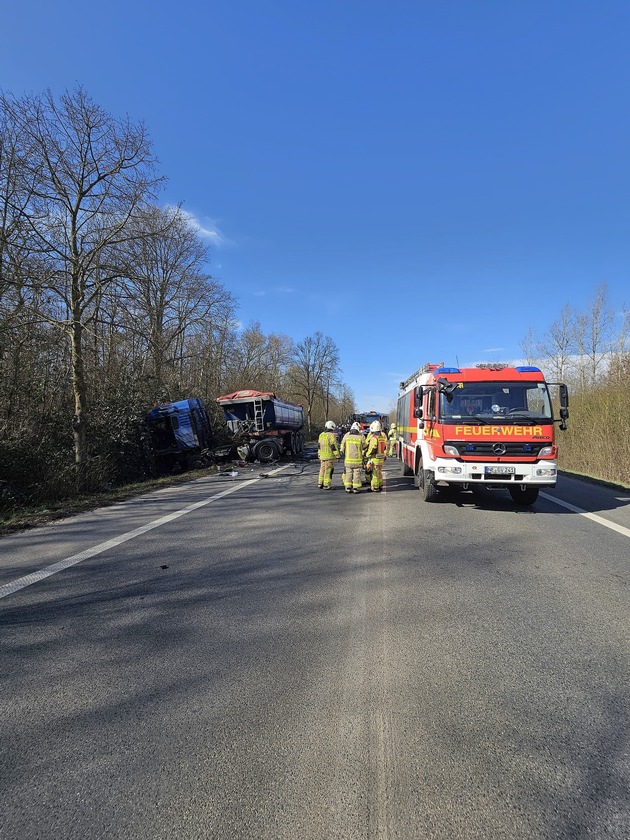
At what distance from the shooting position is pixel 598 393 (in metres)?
19.5

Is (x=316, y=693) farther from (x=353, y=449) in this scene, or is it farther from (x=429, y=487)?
(x=353, y=449)

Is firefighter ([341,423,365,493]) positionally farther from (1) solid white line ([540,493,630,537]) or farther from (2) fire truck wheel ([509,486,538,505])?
(1) solid white line ([540,493,630,537])

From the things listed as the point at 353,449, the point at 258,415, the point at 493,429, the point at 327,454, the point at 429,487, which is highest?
the point at 258,415

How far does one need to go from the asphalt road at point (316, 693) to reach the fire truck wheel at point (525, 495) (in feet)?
10.1

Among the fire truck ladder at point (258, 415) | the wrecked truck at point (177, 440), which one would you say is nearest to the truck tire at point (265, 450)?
the fire truck ladder at point (258, 415)

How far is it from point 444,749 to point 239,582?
3048mm

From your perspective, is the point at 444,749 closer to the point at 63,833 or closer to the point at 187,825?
the point at 187,825

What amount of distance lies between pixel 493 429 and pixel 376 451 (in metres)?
3.58

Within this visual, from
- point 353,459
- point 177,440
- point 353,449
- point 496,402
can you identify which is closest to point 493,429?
point 496,402

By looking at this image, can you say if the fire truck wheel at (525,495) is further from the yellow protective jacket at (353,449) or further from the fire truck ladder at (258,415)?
the fire truck ladder at (258,415)

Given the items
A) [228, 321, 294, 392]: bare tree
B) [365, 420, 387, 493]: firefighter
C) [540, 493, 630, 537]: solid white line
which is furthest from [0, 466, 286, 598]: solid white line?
[228, 321, 294, 392]: bare tree

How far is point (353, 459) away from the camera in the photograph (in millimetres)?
11734

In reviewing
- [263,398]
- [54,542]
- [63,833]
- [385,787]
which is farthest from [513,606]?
[263,398]

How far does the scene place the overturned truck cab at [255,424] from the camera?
2062cm
